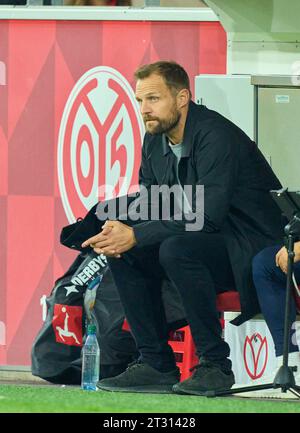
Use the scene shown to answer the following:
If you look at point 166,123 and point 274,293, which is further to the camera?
point 166,123

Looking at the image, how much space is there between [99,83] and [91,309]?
4.02 ft

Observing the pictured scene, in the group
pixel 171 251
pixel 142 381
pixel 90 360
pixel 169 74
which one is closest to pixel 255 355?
pixel 90 360

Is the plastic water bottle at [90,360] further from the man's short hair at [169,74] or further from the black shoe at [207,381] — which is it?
the man's short hair at [169,74]

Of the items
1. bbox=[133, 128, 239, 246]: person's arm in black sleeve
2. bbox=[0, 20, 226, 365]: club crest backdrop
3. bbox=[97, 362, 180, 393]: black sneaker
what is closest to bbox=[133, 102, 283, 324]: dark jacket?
bbox=[133, 128, 239, 246]: person's arm in black sleeve

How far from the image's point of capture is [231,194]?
19.6 ft

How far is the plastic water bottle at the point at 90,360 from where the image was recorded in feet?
21.2

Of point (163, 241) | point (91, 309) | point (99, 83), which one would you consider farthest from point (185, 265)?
point (99, 83)

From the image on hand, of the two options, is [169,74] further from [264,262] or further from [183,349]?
[183,349]

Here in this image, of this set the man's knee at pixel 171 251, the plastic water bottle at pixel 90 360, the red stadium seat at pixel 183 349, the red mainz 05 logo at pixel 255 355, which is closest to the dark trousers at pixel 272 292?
the man's knee at pixel 171 251

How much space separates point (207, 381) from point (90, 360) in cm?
90

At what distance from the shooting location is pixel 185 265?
230 inches

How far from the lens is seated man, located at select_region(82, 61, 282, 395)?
19.2 ft
